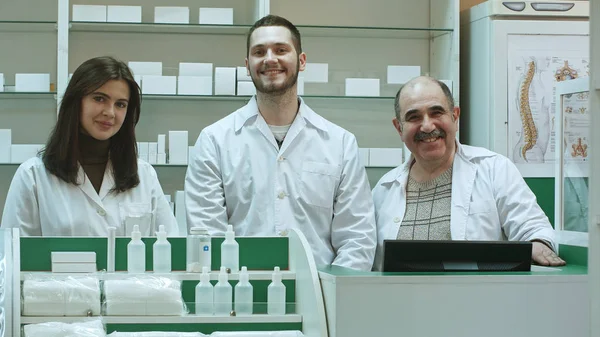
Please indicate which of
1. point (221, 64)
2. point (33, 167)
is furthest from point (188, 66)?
point (33, 167)

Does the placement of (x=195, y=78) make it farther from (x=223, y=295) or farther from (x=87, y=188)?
(x=223, y=295)

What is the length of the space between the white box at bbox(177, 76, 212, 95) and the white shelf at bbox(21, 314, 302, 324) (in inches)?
92.8

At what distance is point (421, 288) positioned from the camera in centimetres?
199

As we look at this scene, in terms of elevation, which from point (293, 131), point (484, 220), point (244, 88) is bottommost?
point (484, 220)

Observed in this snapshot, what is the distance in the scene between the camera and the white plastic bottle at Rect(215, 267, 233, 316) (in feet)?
6.88

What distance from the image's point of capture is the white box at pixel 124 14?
426 cm

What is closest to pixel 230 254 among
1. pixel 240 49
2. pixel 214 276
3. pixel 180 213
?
pixel 214 276

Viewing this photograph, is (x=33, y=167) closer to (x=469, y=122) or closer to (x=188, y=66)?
(x=188, y=66)

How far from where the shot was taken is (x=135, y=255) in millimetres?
2223

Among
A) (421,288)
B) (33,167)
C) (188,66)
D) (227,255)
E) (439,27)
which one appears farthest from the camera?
(439,27)

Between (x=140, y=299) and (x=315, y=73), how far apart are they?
250 cm

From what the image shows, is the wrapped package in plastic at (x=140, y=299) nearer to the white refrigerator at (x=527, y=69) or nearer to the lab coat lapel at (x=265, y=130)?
the lab coat lapel at (x=265, y=130)

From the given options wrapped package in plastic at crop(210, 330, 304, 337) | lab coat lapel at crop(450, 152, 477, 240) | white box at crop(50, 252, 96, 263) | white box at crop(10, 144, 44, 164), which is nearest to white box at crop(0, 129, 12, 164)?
white box at crop(10, 144, 44, 164)

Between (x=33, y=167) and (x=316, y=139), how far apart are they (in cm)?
99
